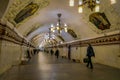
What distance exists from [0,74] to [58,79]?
6.98ft

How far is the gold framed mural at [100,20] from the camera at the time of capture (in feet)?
47.5

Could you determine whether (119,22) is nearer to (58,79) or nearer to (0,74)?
(58,79)

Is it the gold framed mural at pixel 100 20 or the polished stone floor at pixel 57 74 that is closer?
the polished stone floor at pixel 57 74

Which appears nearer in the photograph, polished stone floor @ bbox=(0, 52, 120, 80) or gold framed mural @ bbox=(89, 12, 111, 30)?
polished stone floor @ bbox=(0, 52, 120, 80)

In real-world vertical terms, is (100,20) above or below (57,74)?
above

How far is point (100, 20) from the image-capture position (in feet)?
50.6

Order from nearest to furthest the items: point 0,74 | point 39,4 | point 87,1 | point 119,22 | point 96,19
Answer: point 0,74 → point 87,1 → point 119,22 → point 39,4 → point 96,19

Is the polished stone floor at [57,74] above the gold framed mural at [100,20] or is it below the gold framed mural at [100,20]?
below

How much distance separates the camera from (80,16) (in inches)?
661

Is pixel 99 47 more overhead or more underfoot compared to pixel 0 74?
more overhead

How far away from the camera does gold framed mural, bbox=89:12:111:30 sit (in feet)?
47.5

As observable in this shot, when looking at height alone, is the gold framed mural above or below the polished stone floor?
above

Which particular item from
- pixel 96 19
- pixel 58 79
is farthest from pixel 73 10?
pixel 58 79

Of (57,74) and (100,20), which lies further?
(100,20)
